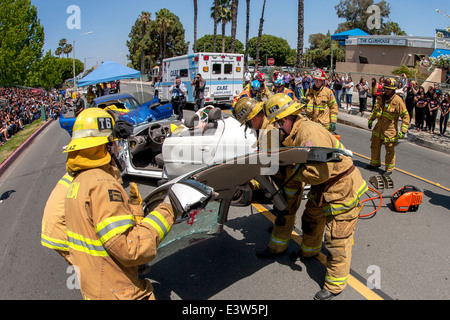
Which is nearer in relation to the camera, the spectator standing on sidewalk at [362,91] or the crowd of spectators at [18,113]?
the crowd of spectators at [18,113]

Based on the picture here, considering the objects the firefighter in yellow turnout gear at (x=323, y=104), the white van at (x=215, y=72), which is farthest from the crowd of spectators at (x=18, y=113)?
the firefighter in yellow turnout gear at (x=323, y=104)

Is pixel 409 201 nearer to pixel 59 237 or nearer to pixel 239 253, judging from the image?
pixel 239 253

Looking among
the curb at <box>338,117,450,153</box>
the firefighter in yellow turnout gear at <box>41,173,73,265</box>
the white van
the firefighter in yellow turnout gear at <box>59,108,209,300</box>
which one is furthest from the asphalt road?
the white van

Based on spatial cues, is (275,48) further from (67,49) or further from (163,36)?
(67,49)

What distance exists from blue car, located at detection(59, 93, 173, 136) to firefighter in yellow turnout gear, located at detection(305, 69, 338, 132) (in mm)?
5127

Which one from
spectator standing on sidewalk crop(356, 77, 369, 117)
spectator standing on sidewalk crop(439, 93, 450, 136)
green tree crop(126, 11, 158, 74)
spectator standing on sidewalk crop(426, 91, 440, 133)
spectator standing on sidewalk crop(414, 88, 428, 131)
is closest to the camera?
spectator standing on sidewalk crop(439, 93, 450, 136)

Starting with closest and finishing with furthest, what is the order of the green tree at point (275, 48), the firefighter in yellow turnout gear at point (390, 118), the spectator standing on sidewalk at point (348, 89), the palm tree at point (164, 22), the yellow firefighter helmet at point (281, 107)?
the yellow firefighter helmet at point (281, 107) < the firefighter in yellow turnout gear at point (390, 118) < the spectator standing on sidewalk at point (348, 89) < the palm tree at point (164, 22) < the green tree at point (275, 48)

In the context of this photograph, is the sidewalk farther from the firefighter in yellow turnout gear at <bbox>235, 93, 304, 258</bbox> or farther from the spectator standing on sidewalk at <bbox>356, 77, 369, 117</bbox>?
the firefighter in yellow turnout gear at <bbox>235, 93, 304, 258</bbox>

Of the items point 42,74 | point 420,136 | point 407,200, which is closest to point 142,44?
point 42,74

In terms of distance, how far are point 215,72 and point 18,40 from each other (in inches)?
900

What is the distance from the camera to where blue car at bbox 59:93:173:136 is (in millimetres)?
10000

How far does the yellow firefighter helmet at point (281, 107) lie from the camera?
3.25m

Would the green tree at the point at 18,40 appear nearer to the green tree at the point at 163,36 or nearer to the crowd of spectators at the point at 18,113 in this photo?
the crowd of spectators at the point at 18,113

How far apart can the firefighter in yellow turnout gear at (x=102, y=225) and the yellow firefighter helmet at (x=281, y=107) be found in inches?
62.6
